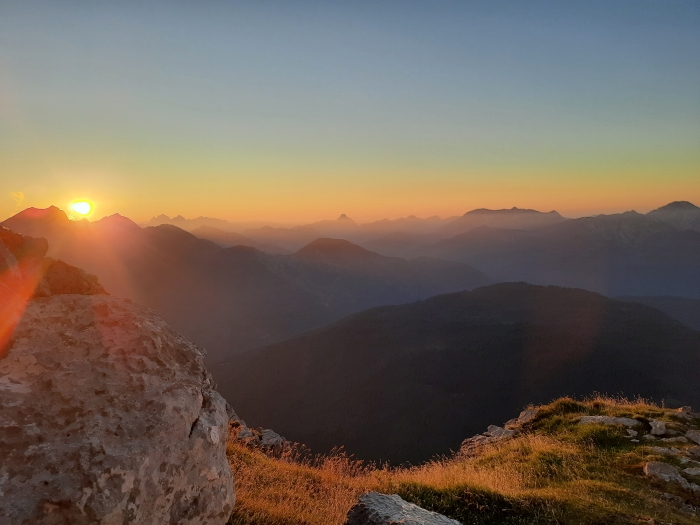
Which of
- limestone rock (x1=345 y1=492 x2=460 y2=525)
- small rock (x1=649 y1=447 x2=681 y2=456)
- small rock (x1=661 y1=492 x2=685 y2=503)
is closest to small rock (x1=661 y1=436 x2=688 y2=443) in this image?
small rock (x1=649 y1=447 x2=681 y2=456)

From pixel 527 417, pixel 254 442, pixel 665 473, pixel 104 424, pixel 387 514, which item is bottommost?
pixel 527 417

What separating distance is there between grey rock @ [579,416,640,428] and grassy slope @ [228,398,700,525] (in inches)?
29.4

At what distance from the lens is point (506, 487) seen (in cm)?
1023

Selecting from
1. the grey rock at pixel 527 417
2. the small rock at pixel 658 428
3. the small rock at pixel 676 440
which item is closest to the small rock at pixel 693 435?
the small rock at pixel 676 440

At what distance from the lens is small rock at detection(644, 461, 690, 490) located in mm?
10805

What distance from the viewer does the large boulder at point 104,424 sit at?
14.7 feet

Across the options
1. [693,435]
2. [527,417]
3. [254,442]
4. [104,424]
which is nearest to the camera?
[104,424]

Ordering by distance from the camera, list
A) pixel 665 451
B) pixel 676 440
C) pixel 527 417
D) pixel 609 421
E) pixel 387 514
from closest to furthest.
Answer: pixel 387 514 → pixel 665 451 → pixel 676 440 → pixel 609 421 → pixel 527 417

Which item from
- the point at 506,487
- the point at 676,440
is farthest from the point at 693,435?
the point at 506,487

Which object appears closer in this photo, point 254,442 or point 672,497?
point 672,497

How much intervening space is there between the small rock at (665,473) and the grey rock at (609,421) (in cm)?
A: 446

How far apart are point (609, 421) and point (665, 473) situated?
531cm

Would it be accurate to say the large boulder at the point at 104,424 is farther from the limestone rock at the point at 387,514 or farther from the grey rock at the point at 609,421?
the grey rock at the point at 609,421

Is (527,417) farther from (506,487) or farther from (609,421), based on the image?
(506,487)
